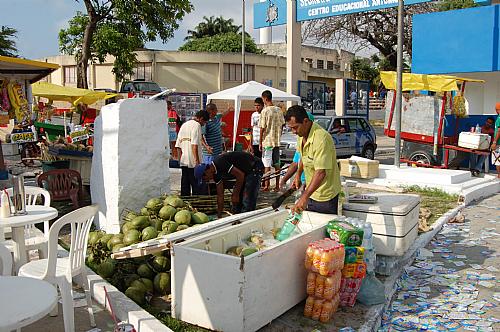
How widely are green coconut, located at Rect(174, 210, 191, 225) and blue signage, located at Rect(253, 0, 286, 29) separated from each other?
1474 centimetres

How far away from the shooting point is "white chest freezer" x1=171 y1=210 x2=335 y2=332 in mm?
4281

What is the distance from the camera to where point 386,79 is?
1348 cm

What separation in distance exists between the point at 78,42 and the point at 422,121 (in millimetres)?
24874

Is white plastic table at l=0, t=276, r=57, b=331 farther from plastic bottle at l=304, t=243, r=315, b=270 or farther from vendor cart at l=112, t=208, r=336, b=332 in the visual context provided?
plastic bottle at l=304, t=243, r=315, b=270

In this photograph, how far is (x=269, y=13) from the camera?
19.9 meters

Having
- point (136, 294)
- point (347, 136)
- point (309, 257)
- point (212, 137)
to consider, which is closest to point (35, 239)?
point (136, 294)

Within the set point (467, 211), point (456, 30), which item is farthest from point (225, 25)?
point (467, 211)

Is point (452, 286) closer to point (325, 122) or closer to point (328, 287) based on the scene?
point (328, 287)

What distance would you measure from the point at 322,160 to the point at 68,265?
271 cm

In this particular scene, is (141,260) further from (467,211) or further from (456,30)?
(456,30)

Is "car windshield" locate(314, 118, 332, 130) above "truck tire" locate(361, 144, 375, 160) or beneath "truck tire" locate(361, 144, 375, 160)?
above

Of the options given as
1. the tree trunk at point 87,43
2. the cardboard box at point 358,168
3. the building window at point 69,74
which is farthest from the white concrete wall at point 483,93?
the building window at point 69,74

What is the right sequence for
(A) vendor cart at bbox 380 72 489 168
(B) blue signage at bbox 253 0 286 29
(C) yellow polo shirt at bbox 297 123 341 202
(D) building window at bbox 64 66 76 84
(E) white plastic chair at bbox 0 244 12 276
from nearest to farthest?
(E) white plastic chair at bbox 0 244 12 276 < (C) yellow polo shirt at bbox 297 123 341 202 < (A) vendor cart at bbox 380 72 489 168 < (B) blue signage at bbox 253 0 286 29 < (D) building window at bbox 64 66 76 84

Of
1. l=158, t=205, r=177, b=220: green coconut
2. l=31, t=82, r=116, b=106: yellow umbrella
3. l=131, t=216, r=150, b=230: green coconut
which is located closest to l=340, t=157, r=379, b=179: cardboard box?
l=158, t=205, r=177, b=220: green coconut
